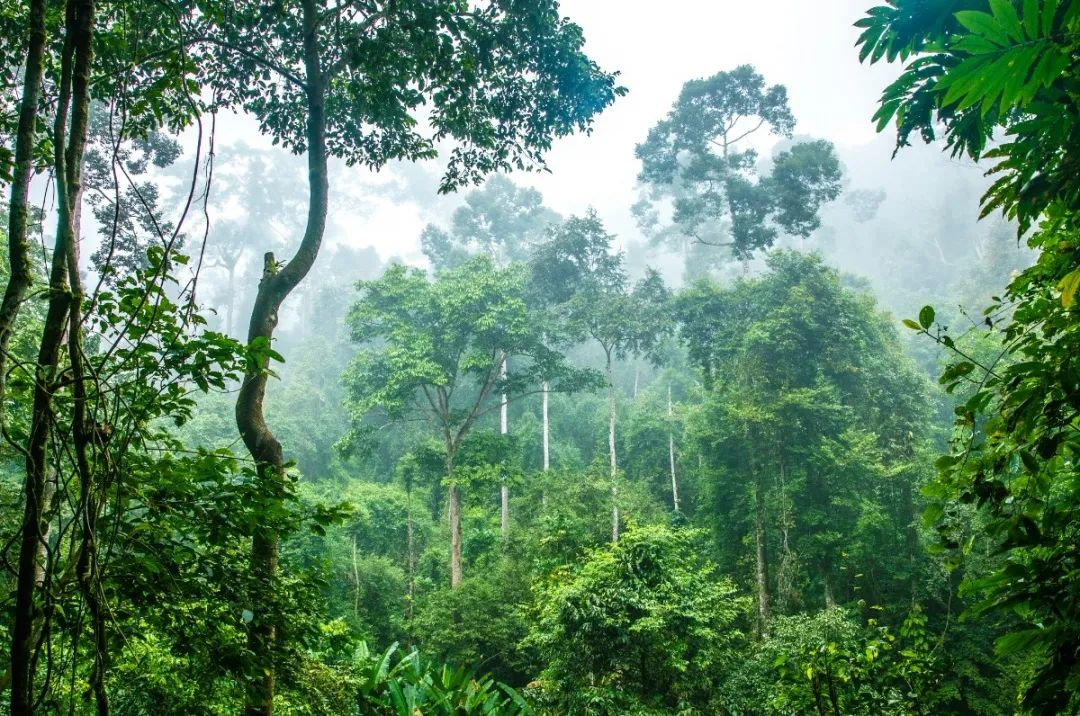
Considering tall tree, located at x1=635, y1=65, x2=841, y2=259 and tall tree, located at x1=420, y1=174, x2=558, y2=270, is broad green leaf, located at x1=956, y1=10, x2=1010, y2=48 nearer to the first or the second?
tall tree, located at x1=635, y1=65, x2=841, y2=259

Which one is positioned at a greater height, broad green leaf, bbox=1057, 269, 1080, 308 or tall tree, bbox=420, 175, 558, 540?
tall tree, bbox=420, 175, 558, 540

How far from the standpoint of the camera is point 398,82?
5203 mm

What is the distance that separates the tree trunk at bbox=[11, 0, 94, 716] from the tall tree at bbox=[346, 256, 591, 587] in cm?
1168

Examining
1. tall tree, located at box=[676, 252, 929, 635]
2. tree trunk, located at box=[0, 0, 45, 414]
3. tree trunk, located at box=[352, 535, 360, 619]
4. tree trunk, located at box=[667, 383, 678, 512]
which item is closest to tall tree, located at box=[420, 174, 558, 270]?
tree trunk, located at box=[667, 383, 678, 512]

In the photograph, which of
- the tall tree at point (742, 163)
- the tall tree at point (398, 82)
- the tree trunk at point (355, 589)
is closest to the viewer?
the tall tree at point (398, 82)

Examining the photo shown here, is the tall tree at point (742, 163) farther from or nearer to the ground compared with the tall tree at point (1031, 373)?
farther from the ground

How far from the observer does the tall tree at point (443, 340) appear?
13.3m

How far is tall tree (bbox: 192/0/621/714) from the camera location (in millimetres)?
4559

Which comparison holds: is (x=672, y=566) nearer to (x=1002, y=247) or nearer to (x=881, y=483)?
(x=881, y=483)

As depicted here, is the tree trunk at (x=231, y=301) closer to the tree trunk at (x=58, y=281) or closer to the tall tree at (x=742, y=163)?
the tall tree at (x=742, y=163)

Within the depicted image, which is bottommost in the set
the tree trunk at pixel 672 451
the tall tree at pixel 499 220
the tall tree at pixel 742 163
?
the tree trunk at pixel 672 451

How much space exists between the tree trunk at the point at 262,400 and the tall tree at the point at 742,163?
12.2 meters

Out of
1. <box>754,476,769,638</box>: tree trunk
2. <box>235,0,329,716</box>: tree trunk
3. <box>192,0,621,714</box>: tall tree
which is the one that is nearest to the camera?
<box>235,0,329,716</box>: tree trunk

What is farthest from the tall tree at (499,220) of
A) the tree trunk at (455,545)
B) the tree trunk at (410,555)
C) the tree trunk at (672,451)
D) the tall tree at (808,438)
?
the tree trunk at (455,545)
